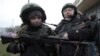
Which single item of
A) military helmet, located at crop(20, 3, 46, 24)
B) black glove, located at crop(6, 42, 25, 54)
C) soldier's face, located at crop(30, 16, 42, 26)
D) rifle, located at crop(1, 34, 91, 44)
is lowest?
black glove, located at crop(6, 42, 25, 54)

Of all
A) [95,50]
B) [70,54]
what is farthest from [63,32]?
[95,50]

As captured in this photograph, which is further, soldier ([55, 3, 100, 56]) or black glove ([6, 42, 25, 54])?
soldier ([55, 3, 100, 56])

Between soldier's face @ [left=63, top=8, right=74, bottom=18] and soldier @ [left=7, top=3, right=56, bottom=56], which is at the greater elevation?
soldier's face @ [left=63, top=8, right=74, bottom=18]

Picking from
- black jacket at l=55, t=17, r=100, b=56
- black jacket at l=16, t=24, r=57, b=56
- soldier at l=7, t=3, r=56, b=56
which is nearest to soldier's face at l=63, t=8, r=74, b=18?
black jacket at l=55, t=17, r=100, b=56

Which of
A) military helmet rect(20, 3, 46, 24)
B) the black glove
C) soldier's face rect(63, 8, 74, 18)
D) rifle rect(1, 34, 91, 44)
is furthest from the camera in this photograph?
soldier's face rect(63, 8, 74, 18)

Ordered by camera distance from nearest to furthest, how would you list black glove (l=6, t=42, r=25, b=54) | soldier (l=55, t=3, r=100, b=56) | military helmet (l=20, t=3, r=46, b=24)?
black glove (l=6, t=42, r=25, b=54) < military helmet (l=20, t=3, r=46, b=24) < soldier (l=55, t=3, r=100, b=56)

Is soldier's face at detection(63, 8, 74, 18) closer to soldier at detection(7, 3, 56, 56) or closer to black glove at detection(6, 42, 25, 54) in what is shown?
soldier at detection(7, 3, 56, 56)

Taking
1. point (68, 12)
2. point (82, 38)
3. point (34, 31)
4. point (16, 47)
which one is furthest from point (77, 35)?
point (16, 47)

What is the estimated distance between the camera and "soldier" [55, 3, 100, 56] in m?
5.24

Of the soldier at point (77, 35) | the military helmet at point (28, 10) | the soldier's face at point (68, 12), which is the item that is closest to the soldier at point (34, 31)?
the military helmet at point (28, 10)

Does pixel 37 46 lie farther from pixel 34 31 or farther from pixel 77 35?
pixel 77 35

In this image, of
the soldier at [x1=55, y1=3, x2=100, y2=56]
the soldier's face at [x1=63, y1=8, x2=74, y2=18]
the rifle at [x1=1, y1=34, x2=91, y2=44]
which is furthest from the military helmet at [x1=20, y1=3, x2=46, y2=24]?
the soldier's face at [x1=63, y1=8, x2=74, y2=18]

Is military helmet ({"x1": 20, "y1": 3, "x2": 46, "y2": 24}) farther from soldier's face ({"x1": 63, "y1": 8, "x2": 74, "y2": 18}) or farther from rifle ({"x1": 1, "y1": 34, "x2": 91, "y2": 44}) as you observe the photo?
soldier's face ({"x1": 63, "y1": 8, "x2": 74, "y2": 18})

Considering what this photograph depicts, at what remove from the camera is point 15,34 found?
188 inches
